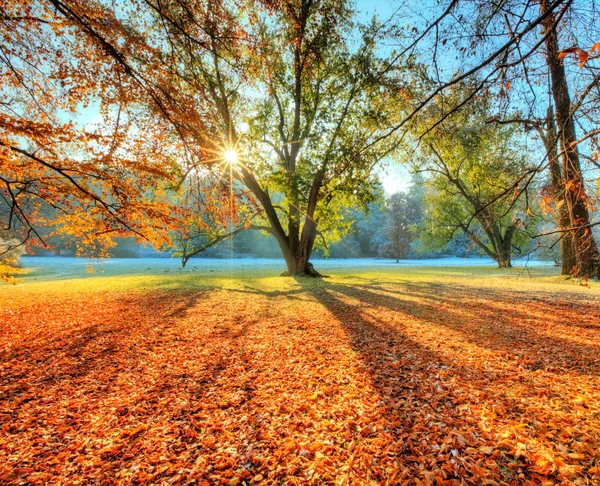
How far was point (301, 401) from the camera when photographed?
2.84 metres

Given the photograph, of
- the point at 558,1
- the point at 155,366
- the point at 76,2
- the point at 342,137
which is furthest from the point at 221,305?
the point at 342,137

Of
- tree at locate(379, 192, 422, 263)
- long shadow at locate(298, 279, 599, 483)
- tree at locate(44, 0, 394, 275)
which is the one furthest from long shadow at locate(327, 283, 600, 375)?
tree at locate(379, 192, 422, 263)

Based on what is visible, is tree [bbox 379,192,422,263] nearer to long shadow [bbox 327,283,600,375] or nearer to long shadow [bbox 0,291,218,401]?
long shadow [bbox 327,283,600,375]

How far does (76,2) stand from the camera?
4637 millimetres

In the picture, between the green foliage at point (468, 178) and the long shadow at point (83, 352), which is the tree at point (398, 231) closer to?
the green foliage at point (468, 178)

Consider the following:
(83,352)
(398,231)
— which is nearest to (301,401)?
(83,352)

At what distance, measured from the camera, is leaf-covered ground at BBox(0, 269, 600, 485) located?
1.97 meters

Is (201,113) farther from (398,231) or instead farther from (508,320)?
(398,231)

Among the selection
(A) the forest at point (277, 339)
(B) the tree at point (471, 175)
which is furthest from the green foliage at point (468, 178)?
(A) the forest at point (277, 339)

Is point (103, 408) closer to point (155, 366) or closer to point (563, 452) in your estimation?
point (155, 366)

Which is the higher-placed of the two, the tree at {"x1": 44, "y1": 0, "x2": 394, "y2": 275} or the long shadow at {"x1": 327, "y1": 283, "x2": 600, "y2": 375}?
the tree at {"x1": 44, "y1": 0, "x2": 394, "y2": 275}

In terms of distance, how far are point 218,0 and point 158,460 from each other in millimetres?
6760

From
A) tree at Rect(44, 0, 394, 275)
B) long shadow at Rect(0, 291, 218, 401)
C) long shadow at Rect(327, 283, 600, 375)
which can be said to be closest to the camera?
long shadow at Rect(0, 291, 218, 401)

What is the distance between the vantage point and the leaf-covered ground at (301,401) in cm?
197
